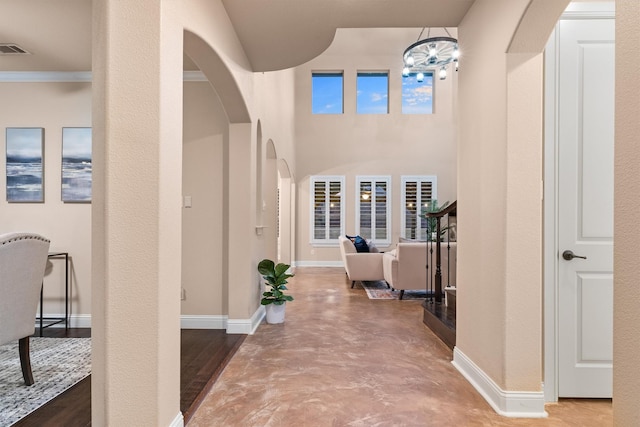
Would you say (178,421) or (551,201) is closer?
(178,421)

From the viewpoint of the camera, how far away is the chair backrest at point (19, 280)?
89.2 inches

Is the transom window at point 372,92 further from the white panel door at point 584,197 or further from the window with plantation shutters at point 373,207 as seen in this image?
the white panel door at point 584,197

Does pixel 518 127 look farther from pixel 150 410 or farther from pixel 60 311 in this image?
pixel 60 311

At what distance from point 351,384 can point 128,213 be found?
1864 millimetres

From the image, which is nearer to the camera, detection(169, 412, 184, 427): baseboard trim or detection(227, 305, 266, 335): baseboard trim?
detection(169, 412, 184, 427): baseboard trim

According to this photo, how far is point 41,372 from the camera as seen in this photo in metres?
2.69

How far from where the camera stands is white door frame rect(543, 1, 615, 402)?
2.24 m

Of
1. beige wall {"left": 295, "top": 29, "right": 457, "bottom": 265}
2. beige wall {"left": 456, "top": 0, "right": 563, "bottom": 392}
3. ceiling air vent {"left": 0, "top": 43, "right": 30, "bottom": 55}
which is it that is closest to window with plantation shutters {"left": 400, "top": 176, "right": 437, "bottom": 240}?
beige wall {"left": 295, "top": 29, "right": 457, "bottom": 265}

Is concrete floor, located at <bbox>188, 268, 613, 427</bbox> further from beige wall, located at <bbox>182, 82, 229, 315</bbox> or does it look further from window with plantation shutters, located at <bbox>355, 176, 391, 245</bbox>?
window with plantation shutters, located at <bbox>355, 176, 391, 245</bbox>

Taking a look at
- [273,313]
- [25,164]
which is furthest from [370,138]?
[25,164]

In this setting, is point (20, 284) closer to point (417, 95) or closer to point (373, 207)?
point (373, 207)

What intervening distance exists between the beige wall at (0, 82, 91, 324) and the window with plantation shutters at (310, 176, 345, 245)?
5846 mm

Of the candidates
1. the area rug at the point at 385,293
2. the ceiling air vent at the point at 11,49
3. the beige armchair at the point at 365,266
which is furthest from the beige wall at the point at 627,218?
the beige armchair at the point at 365,266

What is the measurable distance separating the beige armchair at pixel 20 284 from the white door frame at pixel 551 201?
344cm
